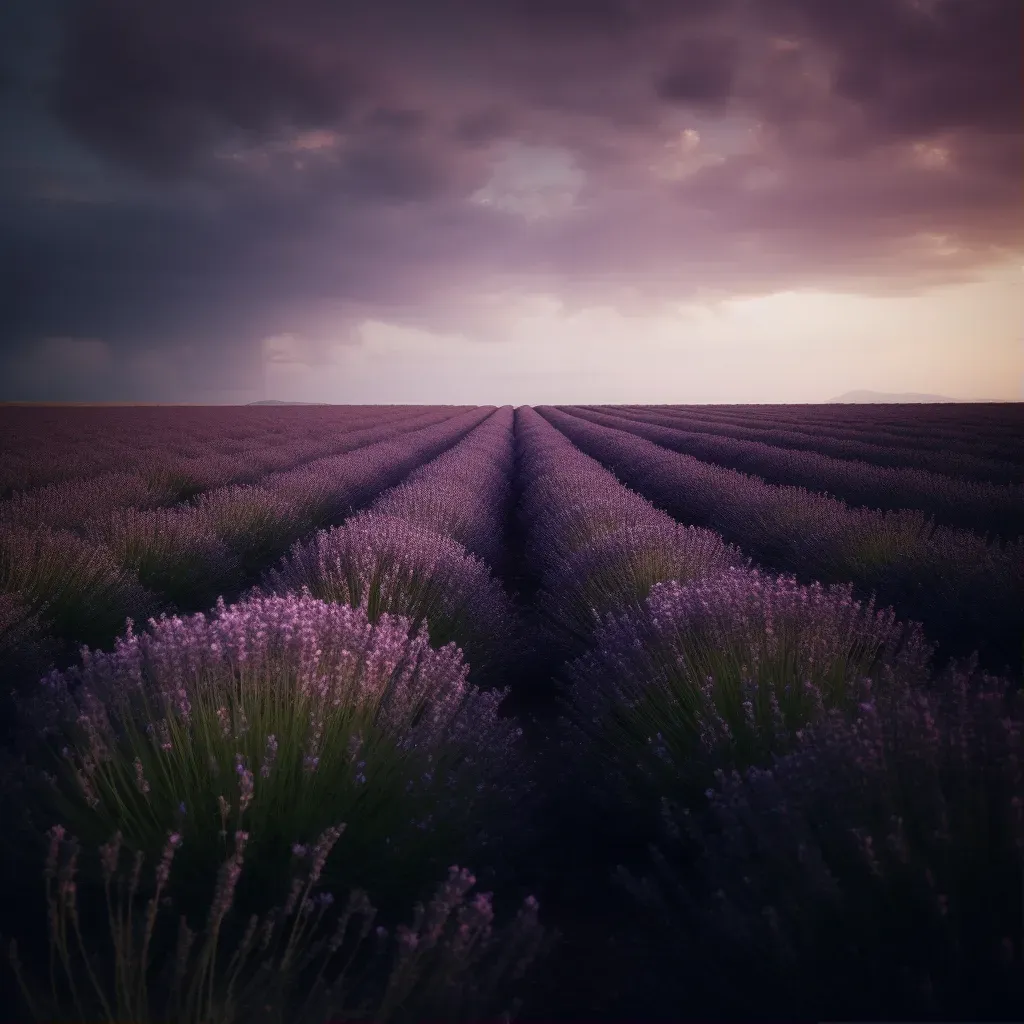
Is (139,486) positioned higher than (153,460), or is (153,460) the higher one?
(153,460)

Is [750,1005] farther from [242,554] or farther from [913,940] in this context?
[242,554]

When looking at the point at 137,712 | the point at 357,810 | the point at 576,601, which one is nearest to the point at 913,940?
the point at 357,810

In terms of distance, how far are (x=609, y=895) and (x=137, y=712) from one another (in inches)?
61.3

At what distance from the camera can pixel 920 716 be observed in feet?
5.57

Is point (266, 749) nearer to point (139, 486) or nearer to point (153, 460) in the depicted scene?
point (139, 486)

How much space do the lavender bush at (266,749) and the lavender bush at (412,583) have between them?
52.6 inches

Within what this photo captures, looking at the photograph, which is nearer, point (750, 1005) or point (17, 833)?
point (750, 1005)

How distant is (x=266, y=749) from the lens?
2.07 metres

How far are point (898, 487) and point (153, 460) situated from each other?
11.3 meters

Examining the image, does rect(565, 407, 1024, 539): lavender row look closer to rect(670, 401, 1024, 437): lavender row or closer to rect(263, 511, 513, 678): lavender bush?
rect(263, 511, 513, 678): lavender bush

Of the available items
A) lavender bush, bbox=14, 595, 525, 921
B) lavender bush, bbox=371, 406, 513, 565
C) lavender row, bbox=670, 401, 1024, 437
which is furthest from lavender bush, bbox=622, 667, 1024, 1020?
lavender row, bbox=670, 401, 1024, 437

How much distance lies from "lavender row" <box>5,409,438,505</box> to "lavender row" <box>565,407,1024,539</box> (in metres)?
7.87

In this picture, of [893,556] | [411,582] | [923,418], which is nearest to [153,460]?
[411,582]

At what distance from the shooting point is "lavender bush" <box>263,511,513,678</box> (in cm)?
393
